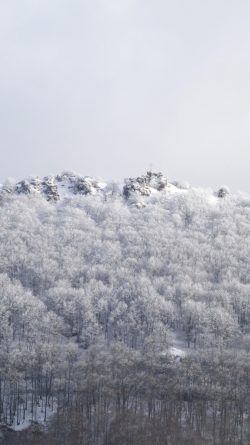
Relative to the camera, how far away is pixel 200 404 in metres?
92.8

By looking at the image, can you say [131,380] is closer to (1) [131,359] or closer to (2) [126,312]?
(1) [131,359]

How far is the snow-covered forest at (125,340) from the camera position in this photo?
90188 millimetres

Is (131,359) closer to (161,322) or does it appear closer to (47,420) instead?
(47,420)

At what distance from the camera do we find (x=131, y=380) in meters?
95.6

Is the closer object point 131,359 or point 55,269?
point 131,359

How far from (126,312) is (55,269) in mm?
36568

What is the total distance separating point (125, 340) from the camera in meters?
Result: 127

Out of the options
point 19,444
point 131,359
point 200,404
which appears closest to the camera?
point 19,444

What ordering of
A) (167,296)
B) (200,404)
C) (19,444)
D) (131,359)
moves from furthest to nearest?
(167,296) → (131,359) → (200,404) → (19,444)

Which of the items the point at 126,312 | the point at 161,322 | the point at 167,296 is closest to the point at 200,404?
the point at 161,322

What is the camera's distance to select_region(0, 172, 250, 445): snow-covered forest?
9019cm

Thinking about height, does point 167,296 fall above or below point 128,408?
above

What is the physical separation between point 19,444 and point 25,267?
8660 centimetres

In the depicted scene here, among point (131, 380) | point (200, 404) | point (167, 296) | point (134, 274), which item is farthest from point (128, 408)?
point (134, 274)
